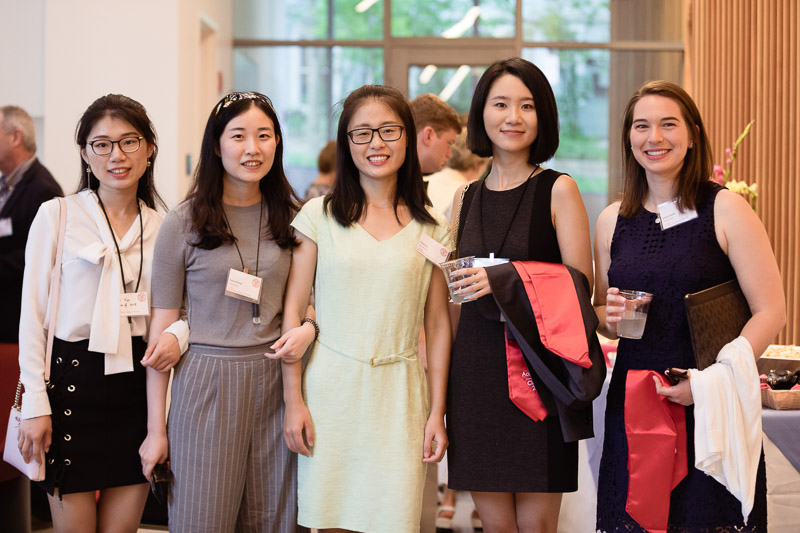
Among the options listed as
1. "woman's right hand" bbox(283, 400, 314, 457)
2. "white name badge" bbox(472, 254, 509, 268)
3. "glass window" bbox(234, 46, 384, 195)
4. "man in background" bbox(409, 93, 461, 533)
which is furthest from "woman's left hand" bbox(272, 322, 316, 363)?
"glass window" bbox(234, 46, 384, 195)

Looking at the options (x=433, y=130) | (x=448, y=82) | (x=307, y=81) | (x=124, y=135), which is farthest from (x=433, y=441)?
(x=307, y=81)

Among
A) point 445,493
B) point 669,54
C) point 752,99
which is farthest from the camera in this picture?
point 669,54

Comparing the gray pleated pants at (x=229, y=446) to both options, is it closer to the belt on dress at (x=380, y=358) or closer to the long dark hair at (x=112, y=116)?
the belt on dress at (x=380, y=358)

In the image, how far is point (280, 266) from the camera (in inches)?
84.4

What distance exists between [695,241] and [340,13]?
568 cm

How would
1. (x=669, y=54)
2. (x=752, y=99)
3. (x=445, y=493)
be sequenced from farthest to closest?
(x=669, y=54) → (x=752, y=99) → (x=445, y=493)

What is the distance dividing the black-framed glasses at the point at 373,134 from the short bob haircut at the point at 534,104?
10.0 inches

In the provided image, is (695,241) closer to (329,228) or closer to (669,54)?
(329,228)

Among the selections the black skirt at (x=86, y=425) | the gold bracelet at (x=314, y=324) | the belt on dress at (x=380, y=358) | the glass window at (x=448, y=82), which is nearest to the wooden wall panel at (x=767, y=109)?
the glass window at (x=448, y=82)

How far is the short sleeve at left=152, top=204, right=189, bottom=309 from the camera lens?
2.08 m

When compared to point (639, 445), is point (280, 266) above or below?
above

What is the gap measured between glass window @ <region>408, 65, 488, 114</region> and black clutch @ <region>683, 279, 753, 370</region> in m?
5.15

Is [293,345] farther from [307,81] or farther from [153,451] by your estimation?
[307,81]

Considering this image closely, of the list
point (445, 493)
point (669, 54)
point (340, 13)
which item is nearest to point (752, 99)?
point (669, 54)
